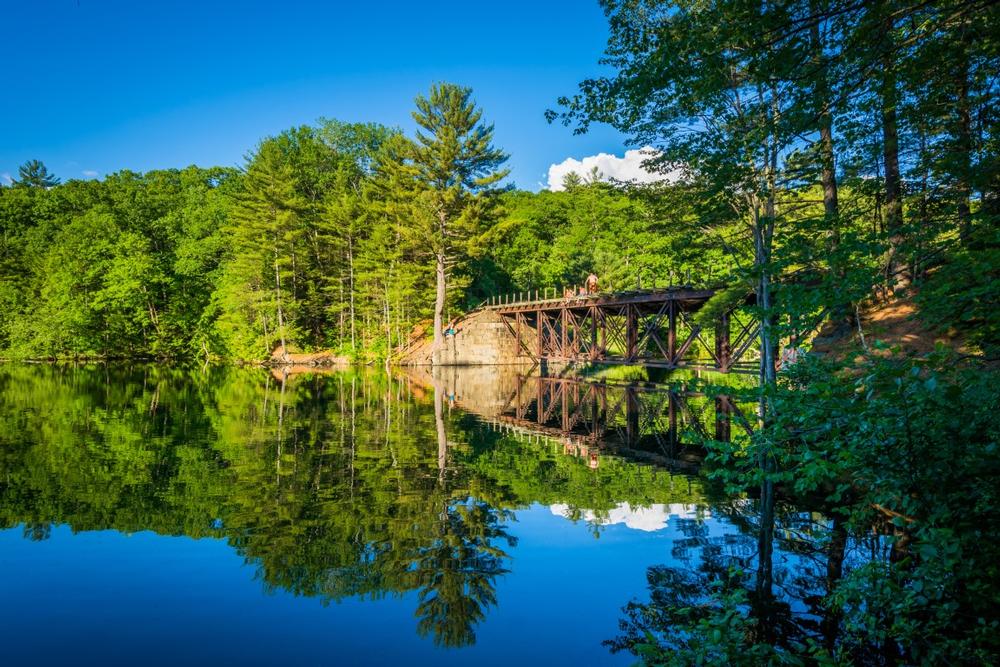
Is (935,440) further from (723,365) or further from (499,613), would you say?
(723,365)

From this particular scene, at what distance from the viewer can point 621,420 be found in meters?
17.9

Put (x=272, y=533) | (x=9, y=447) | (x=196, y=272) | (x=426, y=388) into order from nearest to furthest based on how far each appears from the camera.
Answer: (x=272, y=533) < (x=9, y=447) < (x=426, y=388) < (x=196, y=272)

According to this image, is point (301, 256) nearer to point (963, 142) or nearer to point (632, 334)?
point (632, 334)

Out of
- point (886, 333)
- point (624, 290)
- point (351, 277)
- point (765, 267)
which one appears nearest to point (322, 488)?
point (765, 267)

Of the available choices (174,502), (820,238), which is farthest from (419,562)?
(820,238)

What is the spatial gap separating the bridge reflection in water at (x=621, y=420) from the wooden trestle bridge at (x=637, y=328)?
1702 millimetres

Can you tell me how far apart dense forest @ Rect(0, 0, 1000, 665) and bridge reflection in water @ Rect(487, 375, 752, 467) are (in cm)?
161

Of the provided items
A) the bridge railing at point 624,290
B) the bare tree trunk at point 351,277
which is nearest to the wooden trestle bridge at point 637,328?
the bridge railing at point 624,290

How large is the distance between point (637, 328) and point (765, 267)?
23.7 m

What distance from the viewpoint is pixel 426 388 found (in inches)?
1028

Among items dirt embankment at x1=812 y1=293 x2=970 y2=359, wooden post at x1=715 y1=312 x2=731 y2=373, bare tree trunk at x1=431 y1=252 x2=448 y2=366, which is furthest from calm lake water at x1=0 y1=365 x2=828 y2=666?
bare tree trunk at x1=431 y1=252 x2=448 y2=366

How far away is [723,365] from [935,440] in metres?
17.4

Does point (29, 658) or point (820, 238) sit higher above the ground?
point (820, 238)

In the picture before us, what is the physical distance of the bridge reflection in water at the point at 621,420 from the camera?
13.6 metres
